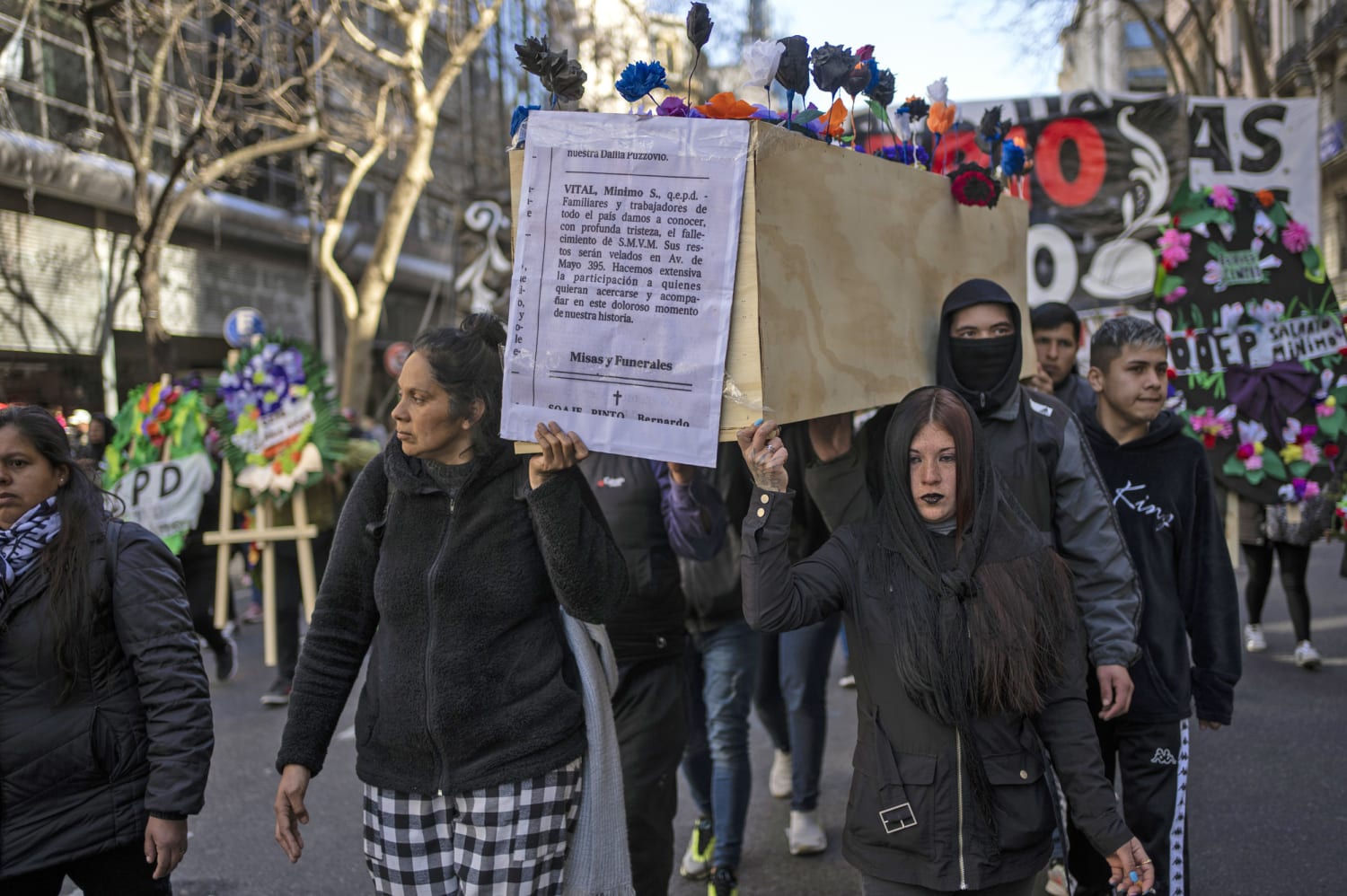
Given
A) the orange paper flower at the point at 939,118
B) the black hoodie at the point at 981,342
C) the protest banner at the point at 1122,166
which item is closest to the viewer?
the black hoodie at the point at 981,342

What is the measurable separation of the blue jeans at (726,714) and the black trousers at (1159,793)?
135cm

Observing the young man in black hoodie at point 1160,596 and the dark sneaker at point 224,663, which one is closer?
the young man in black hoodie at point 1160,596

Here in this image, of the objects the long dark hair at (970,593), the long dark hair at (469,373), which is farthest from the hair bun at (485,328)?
the long dark hair at (970,593)

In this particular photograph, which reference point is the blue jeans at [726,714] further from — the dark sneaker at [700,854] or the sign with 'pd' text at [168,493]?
the sign with 'pd' text at [168,493]

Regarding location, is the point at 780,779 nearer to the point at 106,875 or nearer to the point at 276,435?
the point at 106,875

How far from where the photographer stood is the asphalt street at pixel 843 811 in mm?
4332

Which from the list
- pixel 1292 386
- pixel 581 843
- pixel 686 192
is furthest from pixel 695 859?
pixel 1292 386

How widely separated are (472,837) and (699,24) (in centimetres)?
180

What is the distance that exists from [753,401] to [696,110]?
0.60m

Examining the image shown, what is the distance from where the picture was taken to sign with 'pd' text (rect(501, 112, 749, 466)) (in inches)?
91.8

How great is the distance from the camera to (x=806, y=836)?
4.58 metres

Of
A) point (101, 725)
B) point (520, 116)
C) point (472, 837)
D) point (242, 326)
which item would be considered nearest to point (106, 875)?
point (101, 725)

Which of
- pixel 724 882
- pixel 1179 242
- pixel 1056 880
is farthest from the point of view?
pixel 1179 242

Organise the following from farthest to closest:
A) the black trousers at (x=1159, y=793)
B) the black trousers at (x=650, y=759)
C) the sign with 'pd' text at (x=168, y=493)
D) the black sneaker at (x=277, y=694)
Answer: the sign with 'pd' text at (x=168, y=493)
the black sneaker at (x=277, y=694)
the black trousers at (x=650, y=759)
the black trousers at (x=1159, y=793)
